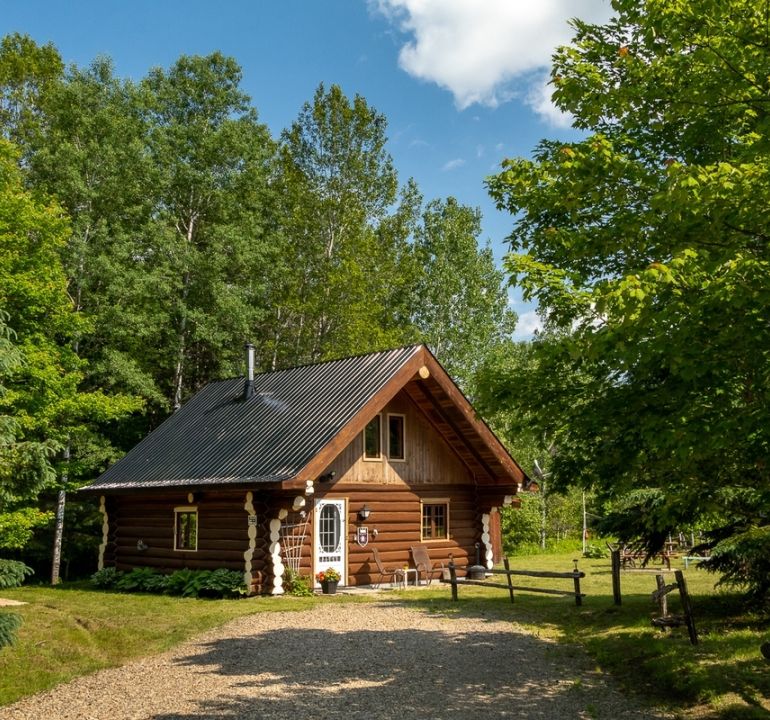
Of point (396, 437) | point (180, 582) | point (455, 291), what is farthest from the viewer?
point (455, 291)

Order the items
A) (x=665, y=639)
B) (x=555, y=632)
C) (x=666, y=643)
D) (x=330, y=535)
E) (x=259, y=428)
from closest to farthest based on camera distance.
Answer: (x=666, y=643)
(x=665, y=639)
(x=555, y=632)
(x=330, y=535)
(x=259, y=428)

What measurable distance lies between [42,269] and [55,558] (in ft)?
33.0

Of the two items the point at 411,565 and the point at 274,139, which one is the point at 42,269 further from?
the point at 274,139

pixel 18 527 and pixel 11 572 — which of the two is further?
pixel 18 527

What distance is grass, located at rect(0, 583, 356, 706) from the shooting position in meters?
A: 11.1

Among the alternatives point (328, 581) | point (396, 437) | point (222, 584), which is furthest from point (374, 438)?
point (222, 584)

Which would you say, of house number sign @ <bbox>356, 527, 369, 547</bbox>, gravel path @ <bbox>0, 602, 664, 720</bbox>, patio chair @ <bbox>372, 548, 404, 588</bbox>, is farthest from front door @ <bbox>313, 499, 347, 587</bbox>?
gravel path @ <bbox>0, 602, 664, 720</bbox>

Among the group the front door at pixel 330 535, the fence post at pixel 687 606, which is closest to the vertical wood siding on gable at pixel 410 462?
the front door at pixel 330 535

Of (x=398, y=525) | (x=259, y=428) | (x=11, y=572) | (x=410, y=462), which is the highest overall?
(x=259, y=428)

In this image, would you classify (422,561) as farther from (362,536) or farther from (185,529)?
(185,529)

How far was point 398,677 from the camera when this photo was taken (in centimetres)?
1043

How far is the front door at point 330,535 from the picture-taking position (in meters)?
20.1

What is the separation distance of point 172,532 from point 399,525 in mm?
6095

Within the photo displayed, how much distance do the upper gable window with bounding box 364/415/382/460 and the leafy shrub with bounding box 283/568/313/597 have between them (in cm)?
393
